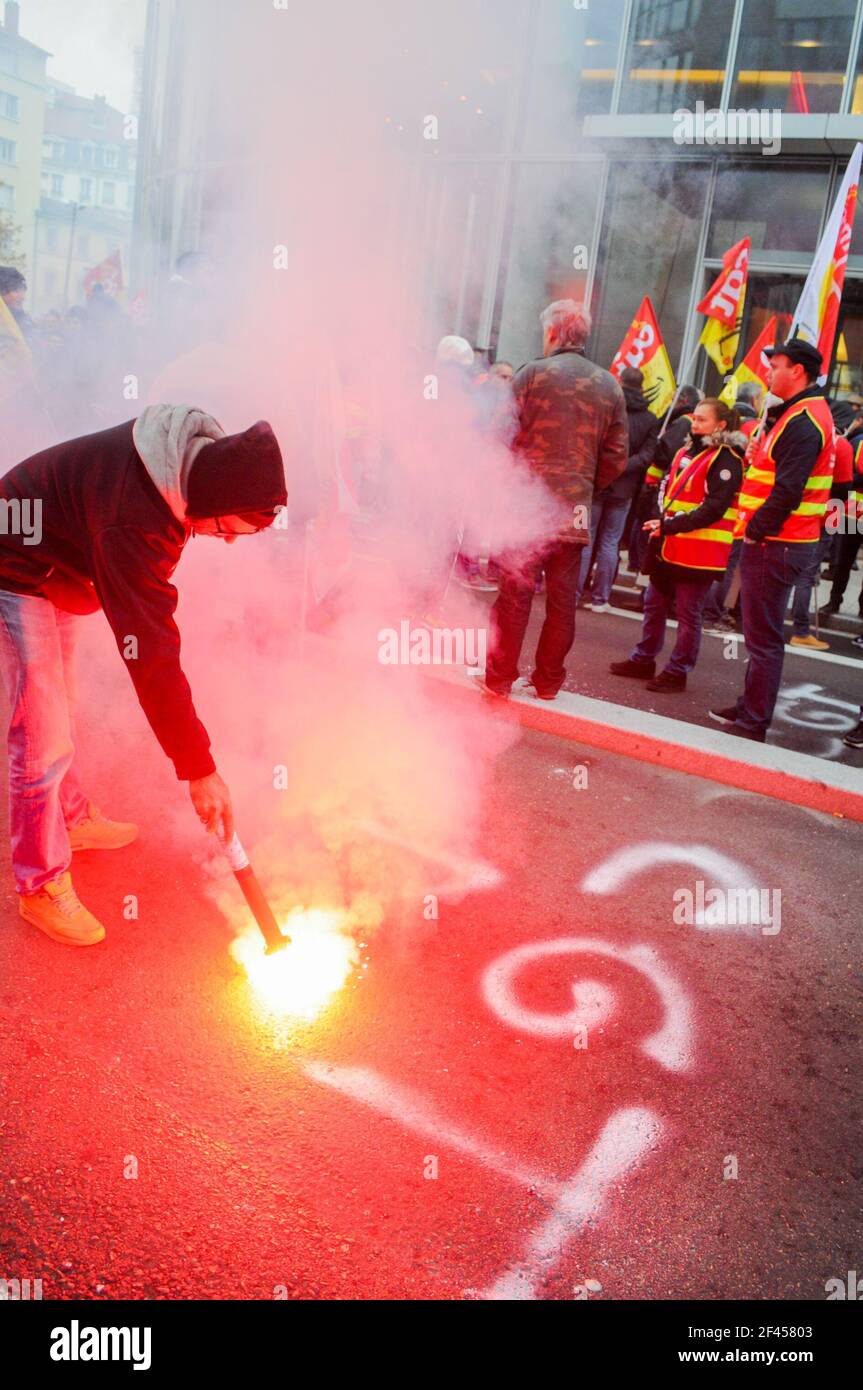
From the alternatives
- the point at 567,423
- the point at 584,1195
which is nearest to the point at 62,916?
the point at 584,1195

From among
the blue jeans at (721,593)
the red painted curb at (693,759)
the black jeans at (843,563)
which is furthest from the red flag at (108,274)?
the red painted curb at (693,759)

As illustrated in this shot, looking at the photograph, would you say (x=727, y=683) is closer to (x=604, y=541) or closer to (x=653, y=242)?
(x=604, y=541)

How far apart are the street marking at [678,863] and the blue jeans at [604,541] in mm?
3534

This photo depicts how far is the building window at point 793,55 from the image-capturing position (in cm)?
1108

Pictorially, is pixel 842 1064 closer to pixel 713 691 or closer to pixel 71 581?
pixel 71 581

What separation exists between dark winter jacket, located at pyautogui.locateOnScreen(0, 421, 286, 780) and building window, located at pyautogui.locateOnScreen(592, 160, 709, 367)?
11141mm

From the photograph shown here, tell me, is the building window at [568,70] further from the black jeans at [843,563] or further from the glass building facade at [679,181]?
the black jeans at [843,563]

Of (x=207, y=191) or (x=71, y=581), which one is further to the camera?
(x=207, y=191)

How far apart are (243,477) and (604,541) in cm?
532

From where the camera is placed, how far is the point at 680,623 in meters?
5.36

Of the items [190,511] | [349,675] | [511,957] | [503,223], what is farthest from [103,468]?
[503,223]

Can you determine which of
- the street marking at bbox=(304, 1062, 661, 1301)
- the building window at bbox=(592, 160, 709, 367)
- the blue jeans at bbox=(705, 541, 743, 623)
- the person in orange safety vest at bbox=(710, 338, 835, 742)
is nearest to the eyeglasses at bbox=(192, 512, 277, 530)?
the street marking at bbox=(304, 1062, 661, 1301)

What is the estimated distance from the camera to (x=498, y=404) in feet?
16.1

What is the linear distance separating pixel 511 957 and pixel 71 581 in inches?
58.1
